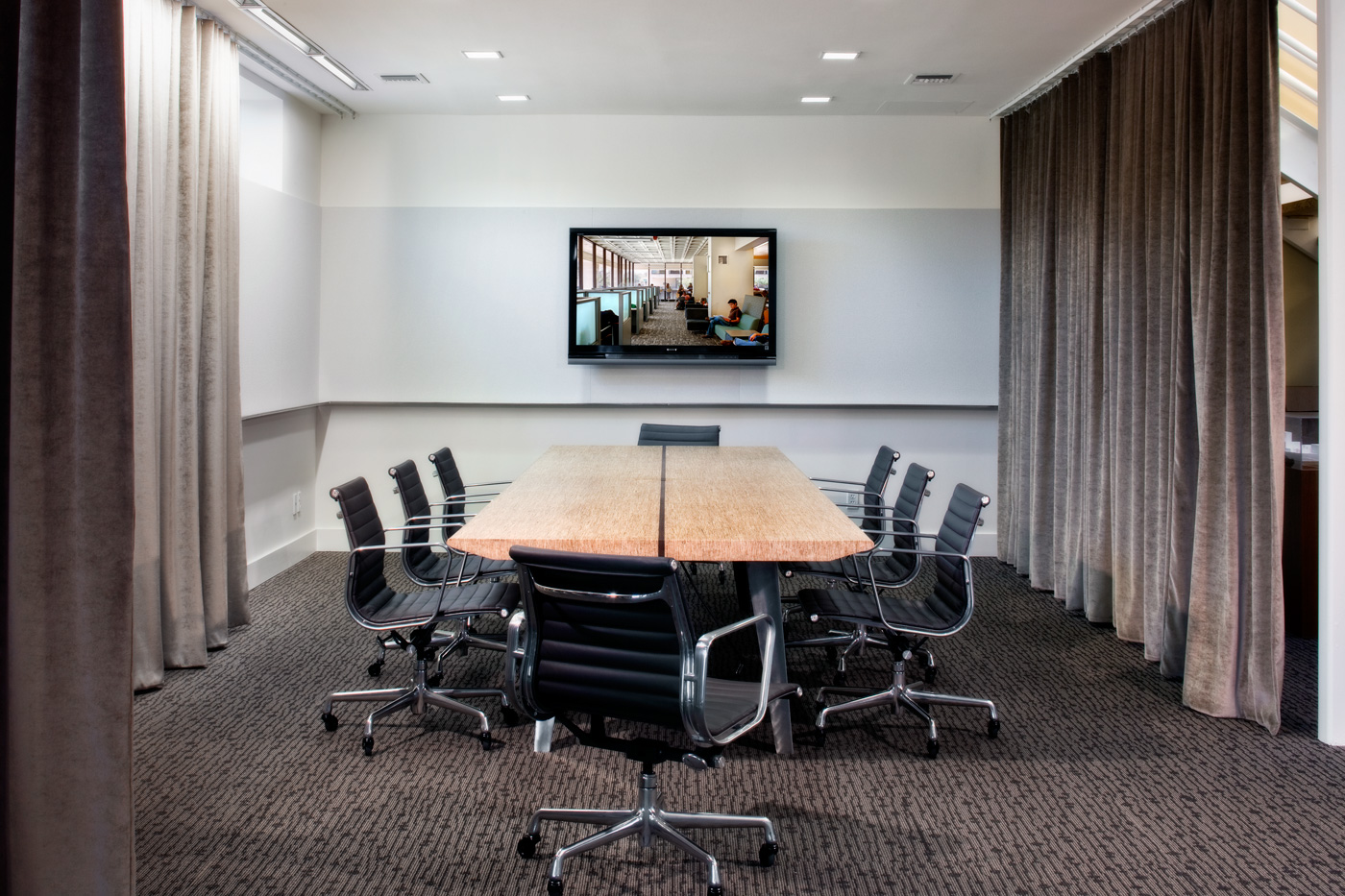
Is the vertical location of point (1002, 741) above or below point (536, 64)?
below

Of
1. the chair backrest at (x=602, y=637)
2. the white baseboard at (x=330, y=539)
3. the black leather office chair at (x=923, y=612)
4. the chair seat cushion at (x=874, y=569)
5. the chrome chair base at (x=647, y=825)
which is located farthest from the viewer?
the white baseboard at (x=330, y=539)

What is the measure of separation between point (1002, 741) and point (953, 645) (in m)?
1.16

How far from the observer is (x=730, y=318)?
6.37 m

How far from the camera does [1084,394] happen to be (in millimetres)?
4902

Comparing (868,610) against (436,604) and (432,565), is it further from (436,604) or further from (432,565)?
(432,565)

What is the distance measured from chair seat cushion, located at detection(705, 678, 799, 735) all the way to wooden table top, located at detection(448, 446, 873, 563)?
0.44m

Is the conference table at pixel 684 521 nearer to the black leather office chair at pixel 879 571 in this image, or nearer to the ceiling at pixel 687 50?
the black leather office chair at pixel 879 571

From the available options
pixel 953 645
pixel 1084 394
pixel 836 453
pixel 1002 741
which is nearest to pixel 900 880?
pixel 1002 741

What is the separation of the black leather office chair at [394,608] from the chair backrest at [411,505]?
237 millimetres

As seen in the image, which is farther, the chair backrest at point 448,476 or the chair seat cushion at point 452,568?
the chair backrest at point 448,476

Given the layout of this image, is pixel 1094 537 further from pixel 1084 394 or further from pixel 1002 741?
pixel 1002 741

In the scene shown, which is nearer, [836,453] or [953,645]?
[953,645]

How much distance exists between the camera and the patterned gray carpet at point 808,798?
250cm

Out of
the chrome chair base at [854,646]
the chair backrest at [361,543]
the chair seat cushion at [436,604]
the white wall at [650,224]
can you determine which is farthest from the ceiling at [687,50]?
the chrome chair base at [854,646]
